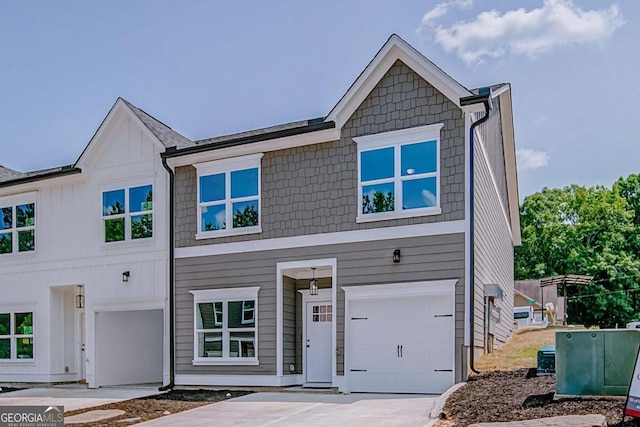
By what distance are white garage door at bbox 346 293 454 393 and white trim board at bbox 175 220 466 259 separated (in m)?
1.26

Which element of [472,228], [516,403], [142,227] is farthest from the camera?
[142,227]

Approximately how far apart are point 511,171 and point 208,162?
36.7 ft

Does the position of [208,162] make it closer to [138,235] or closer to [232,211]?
[232,211]

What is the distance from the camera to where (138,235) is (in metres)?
16.7

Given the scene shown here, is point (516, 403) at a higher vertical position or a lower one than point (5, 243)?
lower

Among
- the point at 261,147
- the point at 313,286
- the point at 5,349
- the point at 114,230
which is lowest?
the point at 5,349

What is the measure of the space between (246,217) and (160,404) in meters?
4.53

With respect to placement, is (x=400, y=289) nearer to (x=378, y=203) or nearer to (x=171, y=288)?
(x=378, y=203)

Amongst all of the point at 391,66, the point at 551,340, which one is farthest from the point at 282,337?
the point at 551,340

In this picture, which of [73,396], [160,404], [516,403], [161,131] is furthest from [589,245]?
[516,403]

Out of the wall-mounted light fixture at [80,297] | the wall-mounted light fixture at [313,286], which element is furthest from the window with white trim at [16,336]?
the wall-mounted light fixture at [313,286]

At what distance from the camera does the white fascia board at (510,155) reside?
1859 centimetres

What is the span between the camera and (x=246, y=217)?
607 inches

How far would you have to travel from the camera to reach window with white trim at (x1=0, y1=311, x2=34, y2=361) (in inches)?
717
